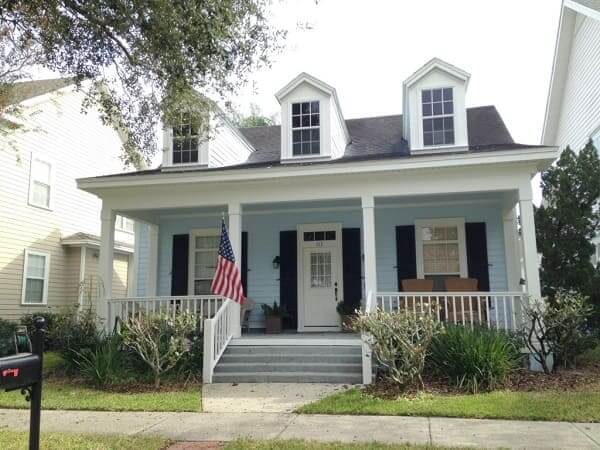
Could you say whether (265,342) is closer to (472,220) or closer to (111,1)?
(472,220)

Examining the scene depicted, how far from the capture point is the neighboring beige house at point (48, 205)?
14195 mm

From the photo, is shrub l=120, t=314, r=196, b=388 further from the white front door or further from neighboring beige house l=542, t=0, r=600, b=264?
neighboring beige house l=542, t=0, r=600, b=264

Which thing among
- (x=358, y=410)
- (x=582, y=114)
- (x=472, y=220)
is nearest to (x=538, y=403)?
(x=358, y=410)

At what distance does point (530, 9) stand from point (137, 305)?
30.2 feet

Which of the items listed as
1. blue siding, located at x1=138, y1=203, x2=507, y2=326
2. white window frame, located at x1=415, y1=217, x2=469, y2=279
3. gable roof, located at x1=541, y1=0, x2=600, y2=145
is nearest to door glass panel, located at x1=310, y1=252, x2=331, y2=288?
blue siding, located at x1=138, y1=203, x2=507, y2=326

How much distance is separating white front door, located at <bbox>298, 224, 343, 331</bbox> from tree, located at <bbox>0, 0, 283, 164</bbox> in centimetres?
376

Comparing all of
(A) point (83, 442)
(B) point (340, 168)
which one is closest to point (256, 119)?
(B) point (340, 168)

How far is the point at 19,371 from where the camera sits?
378 cm

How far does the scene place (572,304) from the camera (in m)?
7.67

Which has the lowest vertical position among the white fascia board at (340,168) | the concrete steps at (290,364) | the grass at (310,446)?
the grass at (310,446)

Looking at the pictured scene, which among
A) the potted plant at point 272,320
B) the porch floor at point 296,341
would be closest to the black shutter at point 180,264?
the potted plant at point 272,320

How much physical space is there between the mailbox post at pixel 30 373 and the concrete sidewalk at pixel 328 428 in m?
1.56

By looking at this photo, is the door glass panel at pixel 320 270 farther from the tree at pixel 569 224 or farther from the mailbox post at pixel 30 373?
the mailbox post at pixel 30 373

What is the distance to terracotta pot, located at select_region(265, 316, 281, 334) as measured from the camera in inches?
432
